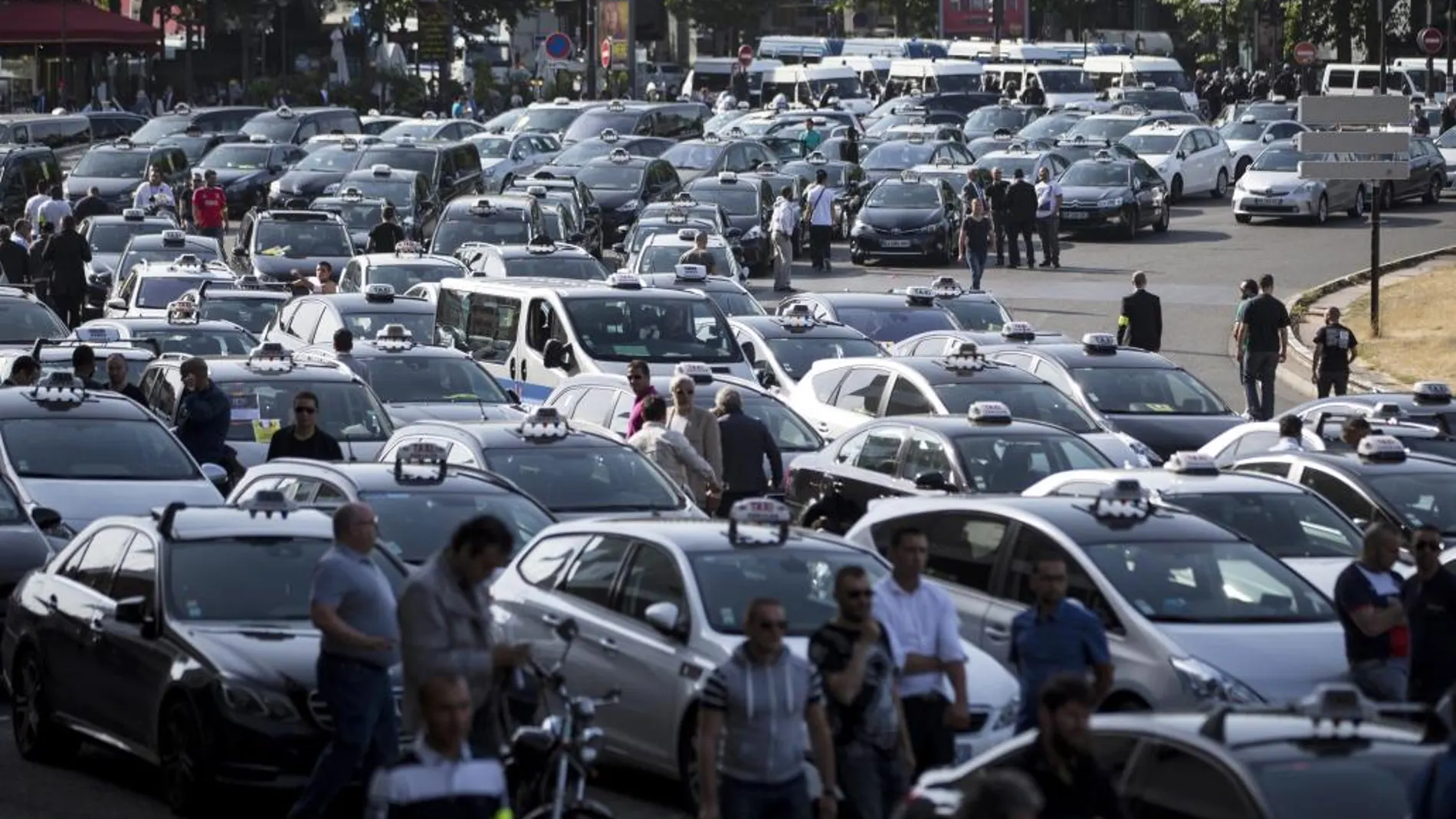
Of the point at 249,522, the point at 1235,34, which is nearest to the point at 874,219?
the point at 249,522

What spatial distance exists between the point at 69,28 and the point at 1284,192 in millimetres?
34329

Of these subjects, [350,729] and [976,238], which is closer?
[350,729]

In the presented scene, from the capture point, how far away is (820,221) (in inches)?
1700

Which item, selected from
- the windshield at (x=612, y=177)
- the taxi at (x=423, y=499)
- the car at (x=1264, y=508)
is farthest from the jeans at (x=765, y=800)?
the windshield at (x=612, y=177)

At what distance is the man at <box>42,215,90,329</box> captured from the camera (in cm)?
3197

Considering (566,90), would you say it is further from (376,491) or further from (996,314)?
(376,491)

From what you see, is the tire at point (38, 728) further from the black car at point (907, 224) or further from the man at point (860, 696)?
the black car at point (907, 224)

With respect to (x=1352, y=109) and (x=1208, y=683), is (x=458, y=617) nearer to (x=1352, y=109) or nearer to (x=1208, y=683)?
(x=1208, y=683)

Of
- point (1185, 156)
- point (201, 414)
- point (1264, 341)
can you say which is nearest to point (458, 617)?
point (201, 414)

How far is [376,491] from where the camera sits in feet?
48.3

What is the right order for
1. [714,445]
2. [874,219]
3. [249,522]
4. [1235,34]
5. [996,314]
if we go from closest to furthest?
[249,522], [714,445], [996,314], [874,219], [1235,34]

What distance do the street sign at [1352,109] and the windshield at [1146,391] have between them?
10.0m

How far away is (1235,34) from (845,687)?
88.0m

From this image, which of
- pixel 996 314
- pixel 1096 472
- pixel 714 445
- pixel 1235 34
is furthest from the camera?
pixel 1235 34
